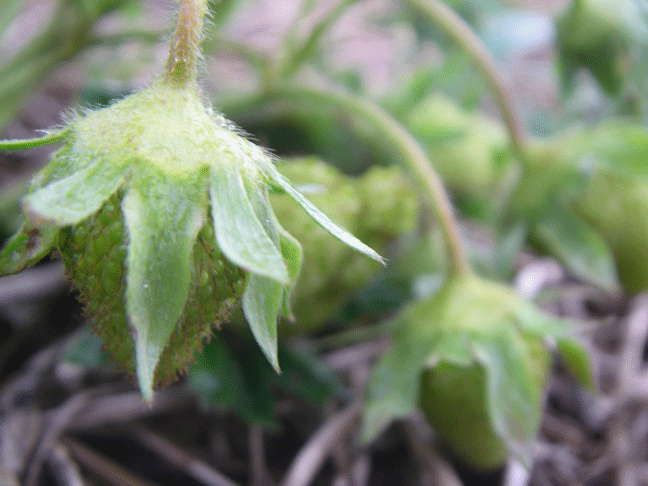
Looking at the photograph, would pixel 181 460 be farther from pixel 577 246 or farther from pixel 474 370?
pixel 577 246

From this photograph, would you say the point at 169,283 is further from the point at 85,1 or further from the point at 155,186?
the point at 85,1

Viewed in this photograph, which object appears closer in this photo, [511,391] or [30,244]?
[30,244]

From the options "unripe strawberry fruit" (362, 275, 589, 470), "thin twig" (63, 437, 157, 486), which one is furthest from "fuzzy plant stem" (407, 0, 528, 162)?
"thin twig" (63, 437, 157, 486)

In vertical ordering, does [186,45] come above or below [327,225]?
above

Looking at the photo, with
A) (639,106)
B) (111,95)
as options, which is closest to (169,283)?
(111,95)

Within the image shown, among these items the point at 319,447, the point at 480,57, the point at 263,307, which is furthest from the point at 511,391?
the point at 480,57

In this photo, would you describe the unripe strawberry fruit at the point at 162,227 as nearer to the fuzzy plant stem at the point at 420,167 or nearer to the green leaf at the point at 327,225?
the green leaf at the point at 327,225

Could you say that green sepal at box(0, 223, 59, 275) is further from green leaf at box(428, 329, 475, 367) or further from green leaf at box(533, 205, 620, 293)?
green leaf at box(533, 205, 620, 293)
